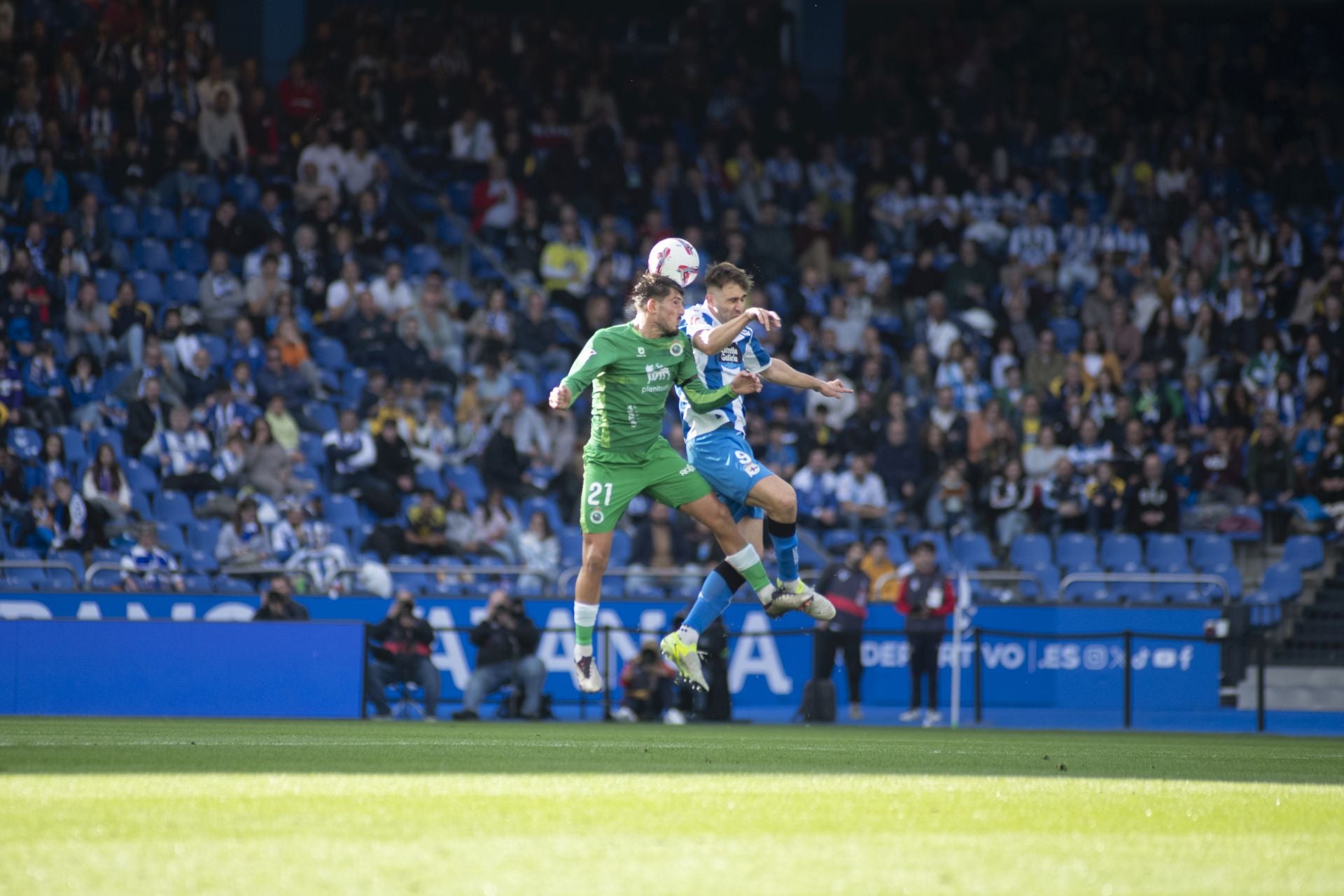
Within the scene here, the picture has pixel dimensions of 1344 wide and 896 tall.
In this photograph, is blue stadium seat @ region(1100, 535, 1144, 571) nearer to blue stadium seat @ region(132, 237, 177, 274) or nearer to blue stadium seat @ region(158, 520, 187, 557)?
blue stadium seat @ region(158, 520, 187, 557)

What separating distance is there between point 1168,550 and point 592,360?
12.5 m

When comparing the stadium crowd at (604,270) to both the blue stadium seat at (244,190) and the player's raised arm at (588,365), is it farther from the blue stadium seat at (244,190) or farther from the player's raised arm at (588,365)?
the player's raised arm at (588,365)

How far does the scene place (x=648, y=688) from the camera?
17953mm

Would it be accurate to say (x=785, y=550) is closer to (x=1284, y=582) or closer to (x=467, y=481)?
(x=467, y=481)

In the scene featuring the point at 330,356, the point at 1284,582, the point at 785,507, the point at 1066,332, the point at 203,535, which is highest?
the point at 1066,332

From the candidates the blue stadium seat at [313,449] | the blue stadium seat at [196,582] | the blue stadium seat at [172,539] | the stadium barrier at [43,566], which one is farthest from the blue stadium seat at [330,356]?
the stadium barrier at [43,566]

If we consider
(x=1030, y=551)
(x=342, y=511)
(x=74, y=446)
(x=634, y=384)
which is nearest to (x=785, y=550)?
(x=634, y=384)

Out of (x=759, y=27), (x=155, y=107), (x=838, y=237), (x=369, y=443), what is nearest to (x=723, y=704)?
(x=369, y=443)

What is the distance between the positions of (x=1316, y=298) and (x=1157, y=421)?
144 inches

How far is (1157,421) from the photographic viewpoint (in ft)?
76.0

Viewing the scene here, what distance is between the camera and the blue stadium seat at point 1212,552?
850 inches

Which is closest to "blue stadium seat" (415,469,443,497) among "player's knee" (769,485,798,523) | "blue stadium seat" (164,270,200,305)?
"blue stadium seat" (164,270,200,305)

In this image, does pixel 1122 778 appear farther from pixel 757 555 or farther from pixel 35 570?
pixel 35 570

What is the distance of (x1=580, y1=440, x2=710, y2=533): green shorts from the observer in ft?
37.3
